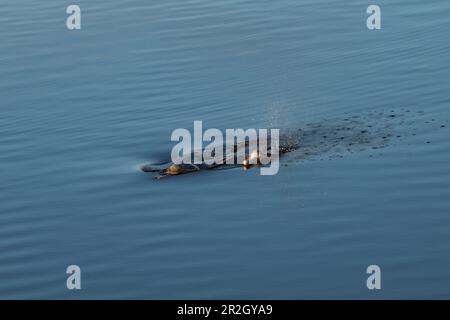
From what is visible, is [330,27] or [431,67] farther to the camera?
[330,27]

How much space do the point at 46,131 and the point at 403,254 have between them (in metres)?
12.5

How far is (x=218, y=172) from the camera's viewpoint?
2848cm

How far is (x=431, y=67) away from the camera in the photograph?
3488 cm

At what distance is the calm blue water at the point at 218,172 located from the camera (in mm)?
23516

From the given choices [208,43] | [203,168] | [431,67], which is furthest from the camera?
[208,43]

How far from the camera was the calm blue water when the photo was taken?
23.5 metres

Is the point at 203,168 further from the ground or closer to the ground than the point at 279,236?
further from the ground

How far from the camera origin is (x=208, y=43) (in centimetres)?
3853

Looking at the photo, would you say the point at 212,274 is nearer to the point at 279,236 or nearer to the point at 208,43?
the point at 279,236

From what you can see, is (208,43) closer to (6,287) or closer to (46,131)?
(46,131)
